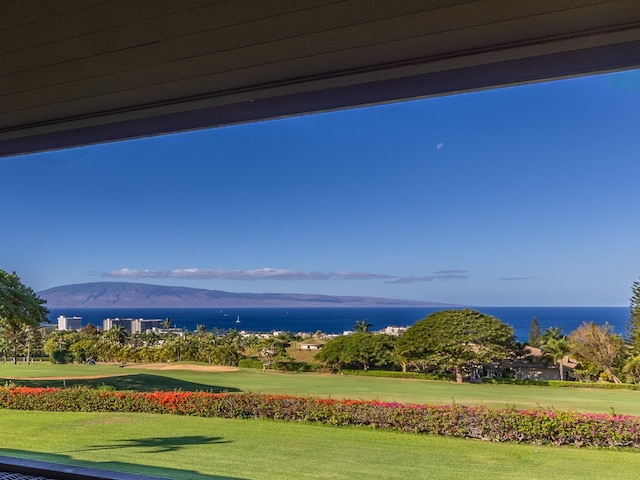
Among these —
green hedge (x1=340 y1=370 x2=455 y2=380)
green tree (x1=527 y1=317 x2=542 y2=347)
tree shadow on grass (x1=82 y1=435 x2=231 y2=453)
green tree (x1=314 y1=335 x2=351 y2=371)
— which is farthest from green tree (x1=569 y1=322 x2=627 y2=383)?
tree shadow on grass (x1=82 y1=435 x2=231 y2=453)

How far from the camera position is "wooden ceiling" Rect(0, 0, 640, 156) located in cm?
71

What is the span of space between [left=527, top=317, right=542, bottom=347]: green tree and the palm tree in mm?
A: 66

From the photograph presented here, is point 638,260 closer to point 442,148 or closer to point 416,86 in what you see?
point 416,86

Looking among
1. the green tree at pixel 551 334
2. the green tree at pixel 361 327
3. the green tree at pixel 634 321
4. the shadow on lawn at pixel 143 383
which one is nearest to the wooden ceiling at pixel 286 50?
the green tree at pixel 634 321

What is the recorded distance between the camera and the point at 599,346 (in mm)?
1960

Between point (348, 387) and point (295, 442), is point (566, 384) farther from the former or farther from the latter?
point (295, 442)

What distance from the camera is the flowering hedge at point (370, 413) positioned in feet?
7.26

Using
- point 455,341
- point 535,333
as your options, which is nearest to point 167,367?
point 455,341

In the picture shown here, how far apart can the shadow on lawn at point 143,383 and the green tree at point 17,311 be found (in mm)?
559

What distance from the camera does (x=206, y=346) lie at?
2.78 metres

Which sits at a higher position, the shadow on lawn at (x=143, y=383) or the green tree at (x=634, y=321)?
the green tree at (x=634, y=321)

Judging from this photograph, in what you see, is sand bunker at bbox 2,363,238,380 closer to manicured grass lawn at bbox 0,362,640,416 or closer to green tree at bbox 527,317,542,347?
manicured grass lawn at bbox 0,362,640,416

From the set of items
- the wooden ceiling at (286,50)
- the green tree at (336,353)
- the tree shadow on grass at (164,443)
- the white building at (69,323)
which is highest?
the wooden ceiling at (286,50)

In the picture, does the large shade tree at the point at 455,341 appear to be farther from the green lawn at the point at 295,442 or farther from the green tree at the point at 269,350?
the green tree at the point at 269,350
